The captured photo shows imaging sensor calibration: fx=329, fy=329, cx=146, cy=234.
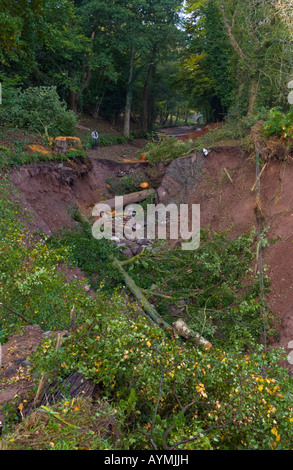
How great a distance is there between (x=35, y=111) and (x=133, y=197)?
17.3 ft

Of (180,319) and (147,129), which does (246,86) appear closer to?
(180,319)

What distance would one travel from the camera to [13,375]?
4.14 metres

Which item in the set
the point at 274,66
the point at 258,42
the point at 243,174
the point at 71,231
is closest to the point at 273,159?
the point at 243,174

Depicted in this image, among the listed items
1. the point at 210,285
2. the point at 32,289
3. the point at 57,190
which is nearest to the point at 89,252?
the point at 57,190

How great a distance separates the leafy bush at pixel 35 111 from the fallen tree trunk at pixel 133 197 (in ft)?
12.1

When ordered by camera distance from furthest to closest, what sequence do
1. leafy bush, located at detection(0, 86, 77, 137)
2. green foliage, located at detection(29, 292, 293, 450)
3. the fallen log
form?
leafy bush, located at detection(0, 86, 77, 137)
the fallen log
green foliage, located at detection(29, 292, 293, 450)

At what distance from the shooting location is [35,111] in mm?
13273

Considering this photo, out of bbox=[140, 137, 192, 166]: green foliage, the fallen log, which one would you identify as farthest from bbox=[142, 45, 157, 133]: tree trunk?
the fallen log

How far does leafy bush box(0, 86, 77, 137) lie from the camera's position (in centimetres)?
1287

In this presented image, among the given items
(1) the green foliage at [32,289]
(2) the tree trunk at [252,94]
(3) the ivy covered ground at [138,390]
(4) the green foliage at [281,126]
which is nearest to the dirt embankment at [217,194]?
(4) the green foliage at [281,126]

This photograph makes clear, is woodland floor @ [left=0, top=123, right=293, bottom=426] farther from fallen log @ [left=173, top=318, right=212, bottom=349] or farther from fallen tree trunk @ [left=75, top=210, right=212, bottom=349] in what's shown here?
fallen log @ [left=173, top=318, right=212, bottom=349]

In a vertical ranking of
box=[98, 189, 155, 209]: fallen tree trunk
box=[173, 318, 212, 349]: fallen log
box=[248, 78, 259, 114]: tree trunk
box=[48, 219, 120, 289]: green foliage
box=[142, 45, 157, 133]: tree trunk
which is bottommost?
box=[173, 318, 212, 349]: fallen log

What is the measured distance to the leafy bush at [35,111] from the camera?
42.2 feet

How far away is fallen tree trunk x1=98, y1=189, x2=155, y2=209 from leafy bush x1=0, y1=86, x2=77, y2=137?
369 centimetres
